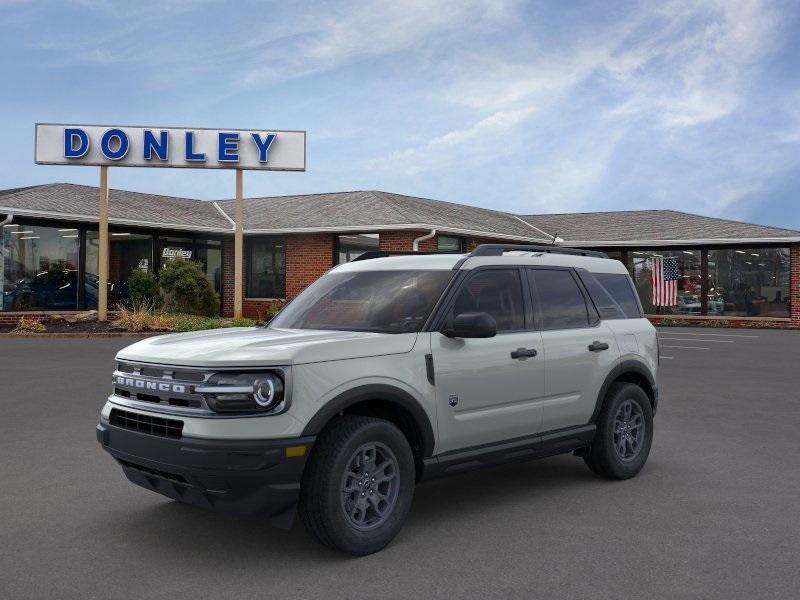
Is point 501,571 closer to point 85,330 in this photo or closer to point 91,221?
point 85,330

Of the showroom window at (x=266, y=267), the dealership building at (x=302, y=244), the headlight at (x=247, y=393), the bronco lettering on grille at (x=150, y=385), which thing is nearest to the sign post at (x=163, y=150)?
the dealership building at (x=302, y=244)

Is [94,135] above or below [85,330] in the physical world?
above

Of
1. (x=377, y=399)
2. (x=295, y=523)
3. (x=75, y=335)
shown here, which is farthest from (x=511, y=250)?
(x=75, y=335)

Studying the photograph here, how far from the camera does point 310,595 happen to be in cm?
414

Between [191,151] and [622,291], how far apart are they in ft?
65.8

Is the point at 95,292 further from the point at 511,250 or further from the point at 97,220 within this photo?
the point at 511,250

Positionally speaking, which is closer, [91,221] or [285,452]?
[285,452]

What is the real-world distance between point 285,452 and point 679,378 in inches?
423

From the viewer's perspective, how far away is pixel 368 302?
19.0ft

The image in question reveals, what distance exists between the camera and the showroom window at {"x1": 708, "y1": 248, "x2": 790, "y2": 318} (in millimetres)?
29141

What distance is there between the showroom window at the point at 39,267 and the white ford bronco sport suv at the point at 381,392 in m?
21.3

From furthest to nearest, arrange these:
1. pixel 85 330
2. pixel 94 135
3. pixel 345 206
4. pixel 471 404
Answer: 1. pixel 345 206
2. pixel 94 135
3. pixel 85 330
4. pixel 471 404

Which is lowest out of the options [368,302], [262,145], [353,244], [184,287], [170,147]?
[368,302]

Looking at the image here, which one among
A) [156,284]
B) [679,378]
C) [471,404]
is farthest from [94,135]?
[471,404]
